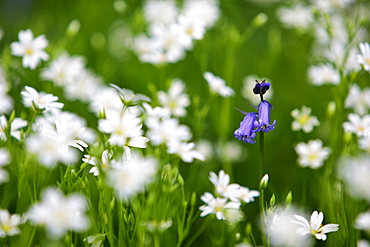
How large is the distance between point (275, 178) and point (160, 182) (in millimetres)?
1141

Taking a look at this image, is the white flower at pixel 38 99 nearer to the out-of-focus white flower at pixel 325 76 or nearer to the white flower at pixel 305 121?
the white flower at pixel 305 121

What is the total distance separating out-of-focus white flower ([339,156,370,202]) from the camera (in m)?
1.55

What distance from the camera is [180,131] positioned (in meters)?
1.57

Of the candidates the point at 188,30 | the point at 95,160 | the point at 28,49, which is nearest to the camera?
the point at 95,160

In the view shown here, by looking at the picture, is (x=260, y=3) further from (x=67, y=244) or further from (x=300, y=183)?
(x=67, y=244)

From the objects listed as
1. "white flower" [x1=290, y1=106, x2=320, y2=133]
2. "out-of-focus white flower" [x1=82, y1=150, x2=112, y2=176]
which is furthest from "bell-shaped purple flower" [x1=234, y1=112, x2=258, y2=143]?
"white flower" [x1=290, y1=106, x2=320, y2=133]

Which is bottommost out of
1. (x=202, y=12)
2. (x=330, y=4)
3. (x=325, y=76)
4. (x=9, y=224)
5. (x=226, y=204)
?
(x=9, y=224)

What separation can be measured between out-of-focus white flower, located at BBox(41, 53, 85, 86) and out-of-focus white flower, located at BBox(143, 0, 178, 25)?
0.91m

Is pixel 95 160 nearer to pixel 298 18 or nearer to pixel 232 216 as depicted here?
pixel 232 216

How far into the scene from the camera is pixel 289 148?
8.42 ft

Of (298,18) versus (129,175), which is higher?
(298,18)

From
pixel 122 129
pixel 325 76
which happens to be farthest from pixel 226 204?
pixel 325 76

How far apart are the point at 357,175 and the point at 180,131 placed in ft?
2.24

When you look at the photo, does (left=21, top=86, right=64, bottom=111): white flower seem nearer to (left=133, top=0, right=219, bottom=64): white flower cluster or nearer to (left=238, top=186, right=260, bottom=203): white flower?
(left=238, top=186, right=260, bottom=203): white flower
